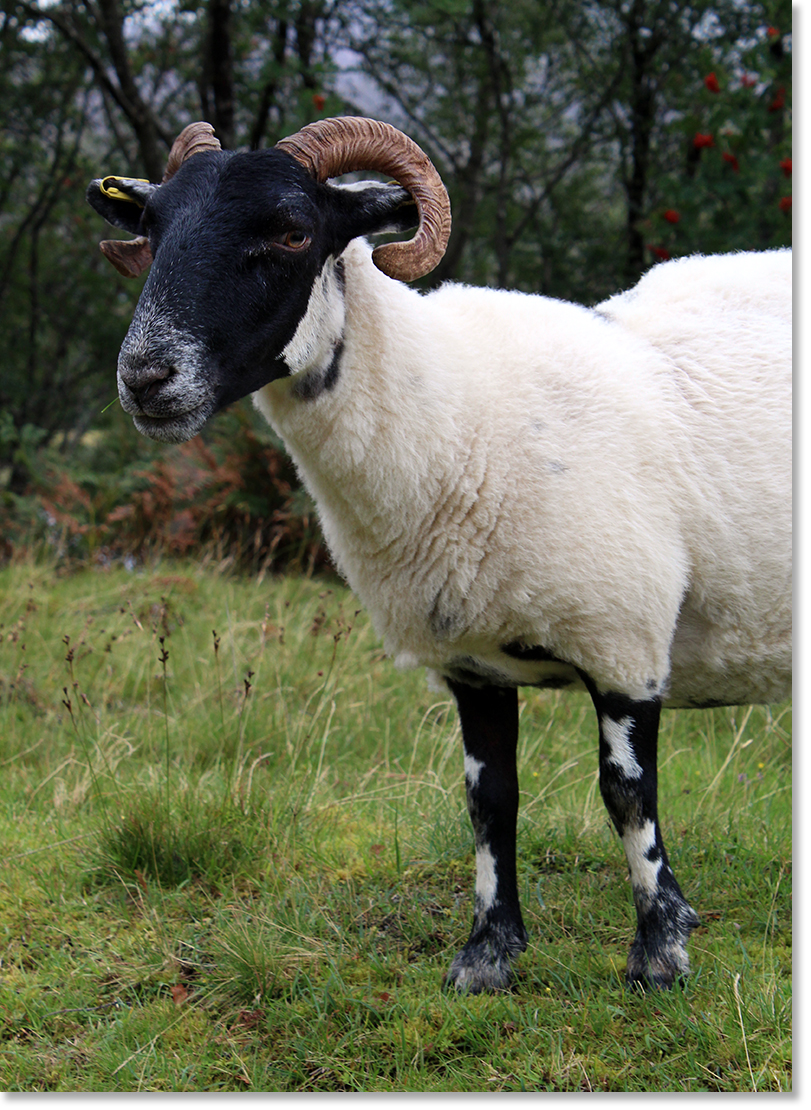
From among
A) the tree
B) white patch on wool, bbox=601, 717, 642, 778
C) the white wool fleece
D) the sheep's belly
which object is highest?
the tree

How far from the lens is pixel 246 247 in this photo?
8.34ft

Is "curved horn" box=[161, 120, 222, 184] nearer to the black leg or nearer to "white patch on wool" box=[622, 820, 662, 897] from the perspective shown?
the black leg

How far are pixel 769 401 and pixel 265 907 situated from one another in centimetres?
242

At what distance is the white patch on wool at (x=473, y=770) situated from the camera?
3.21 metres

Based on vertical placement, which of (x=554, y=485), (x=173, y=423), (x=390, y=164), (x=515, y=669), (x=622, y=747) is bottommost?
(x=622, y=747)

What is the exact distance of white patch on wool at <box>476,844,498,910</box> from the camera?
312 cm

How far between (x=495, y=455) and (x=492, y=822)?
4.04 feet

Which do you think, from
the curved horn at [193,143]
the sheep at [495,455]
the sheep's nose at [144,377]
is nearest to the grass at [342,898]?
the sheep at [495,455]

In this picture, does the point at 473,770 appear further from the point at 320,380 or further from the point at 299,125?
the point at 299,125

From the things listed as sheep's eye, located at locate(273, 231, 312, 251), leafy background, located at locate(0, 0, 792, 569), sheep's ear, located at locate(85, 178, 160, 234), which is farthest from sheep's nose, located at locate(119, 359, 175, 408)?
leafy background, located at locate(0, 0, 792, 569)

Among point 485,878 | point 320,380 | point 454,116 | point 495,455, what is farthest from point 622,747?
point 454,116

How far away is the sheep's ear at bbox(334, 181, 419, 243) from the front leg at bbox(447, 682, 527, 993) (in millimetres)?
1495

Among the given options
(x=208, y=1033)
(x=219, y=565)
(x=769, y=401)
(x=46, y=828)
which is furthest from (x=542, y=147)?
(x=208, y=1033)

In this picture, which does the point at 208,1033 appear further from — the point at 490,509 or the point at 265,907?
the point at 490,509
